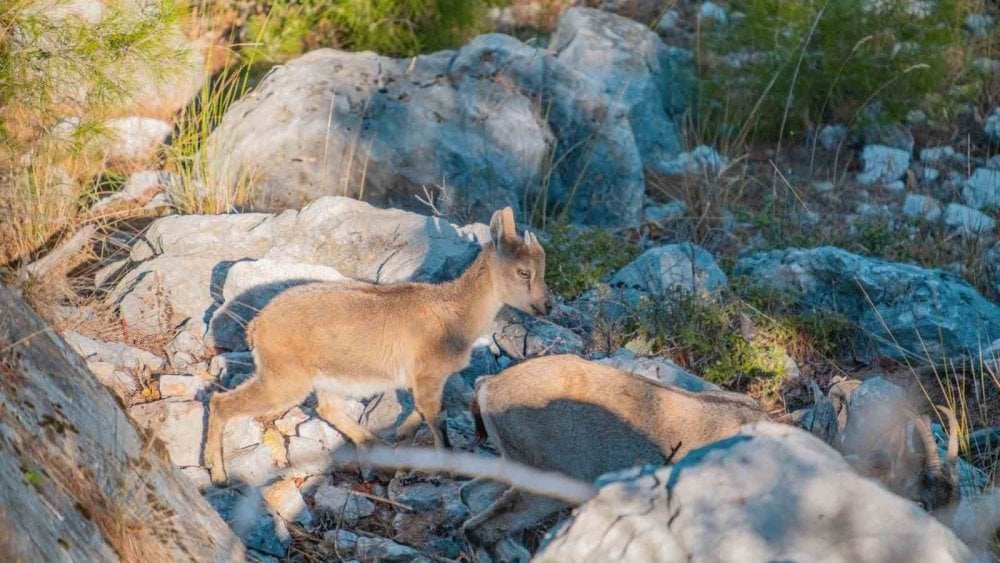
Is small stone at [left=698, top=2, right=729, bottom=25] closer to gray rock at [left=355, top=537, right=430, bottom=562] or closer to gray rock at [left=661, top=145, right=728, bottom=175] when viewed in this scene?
gray rock at [left=661, top=145, right=728, bottom=175]

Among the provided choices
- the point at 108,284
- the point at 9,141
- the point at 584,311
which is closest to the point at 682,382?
the point at 584,311

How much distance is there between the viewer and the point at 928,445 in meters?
5.86

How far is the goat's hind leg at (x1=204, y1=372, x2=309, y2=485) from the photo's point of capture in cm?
702

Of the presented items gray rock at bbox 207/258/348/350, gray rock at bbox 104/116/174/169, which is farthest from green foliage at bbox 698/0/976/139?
gray rock at bbox 207/258/348/350

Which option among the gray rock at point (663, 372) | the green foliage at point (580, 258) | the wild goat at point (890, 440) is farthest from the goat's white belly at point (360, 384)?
the wild goat at point (890, 440)

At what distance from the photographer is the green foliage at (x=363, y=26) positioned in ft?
44.2

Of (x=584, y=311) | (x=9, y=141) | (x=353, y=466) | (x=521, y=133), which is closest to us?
(x=353, y=466)

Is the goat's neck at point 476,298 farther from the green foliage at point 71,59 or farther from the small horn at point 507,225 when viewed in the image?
the green foliage at point 71,59

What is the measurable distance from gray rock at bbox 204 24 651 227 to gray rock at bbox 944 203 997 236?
126 inches

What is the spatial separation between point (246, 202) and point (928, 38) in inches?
331

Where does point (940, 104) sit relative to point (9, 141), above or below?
below

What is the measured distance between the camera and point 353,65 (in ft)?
39.7

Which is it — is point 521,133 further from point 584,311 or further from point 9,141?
point 9,141

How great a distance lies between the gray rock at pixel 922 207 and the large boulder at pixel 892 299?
8.50ft
